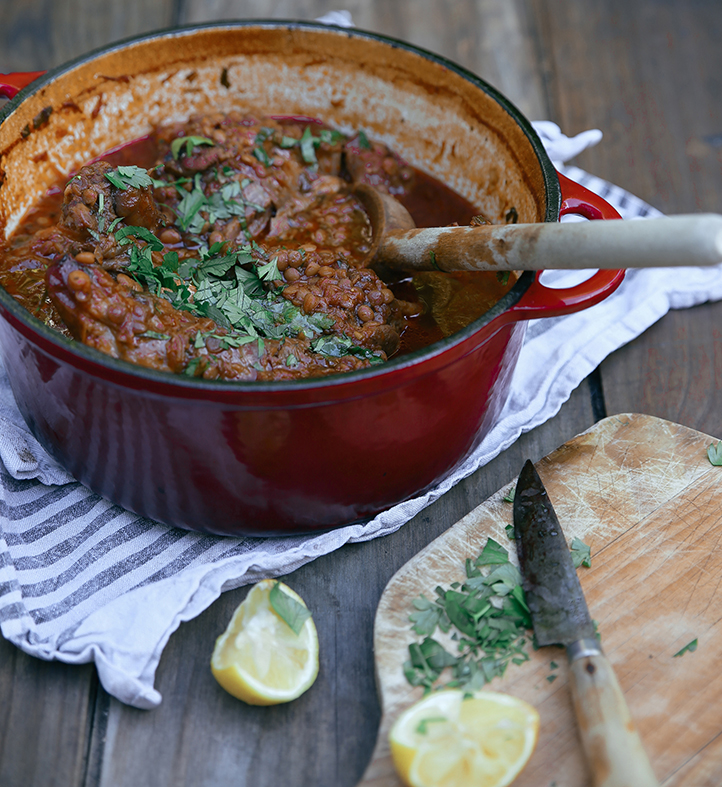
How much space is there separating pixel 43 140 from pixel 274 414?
181 centimetres

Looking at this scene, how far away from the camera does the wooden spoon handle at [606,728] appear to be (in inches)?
77.9

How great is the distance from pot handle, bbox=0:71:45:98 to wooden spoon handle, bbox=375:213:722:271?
1.61 m

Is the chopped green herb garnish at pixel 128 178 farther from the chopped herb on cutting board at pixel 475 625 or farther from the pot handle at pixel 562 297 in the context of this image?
the chopped herb on cutting board at pixel 475 625

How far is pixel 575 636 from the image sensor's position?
7.45ft

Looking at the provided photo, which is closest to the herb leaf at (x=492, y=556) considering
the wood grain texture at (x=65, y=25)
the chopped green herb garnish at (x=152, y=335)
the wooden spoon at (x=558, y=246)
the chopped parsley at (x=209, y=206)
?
the wooden spoon at (x=558, y=246)

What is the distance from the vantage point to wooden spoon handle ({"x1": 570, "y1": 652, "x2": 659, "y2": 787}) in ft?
6.49

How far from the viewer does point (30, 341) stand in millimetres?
2312

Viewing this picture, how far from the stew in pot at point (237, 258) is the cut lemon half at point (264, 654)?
63cm

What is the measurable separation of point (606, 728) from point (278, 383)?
1122 millimetres

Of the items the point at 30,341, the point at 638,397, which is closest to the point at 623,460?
the point at 638,397

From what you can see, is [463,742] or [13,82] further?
[13,82]

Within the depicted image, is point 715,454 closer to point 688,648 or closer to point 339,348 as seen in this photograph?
point 688,648

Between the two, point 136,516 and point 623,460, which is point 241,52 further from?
point 623,460

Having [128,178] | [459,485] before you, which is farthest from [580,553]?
[128,178]
